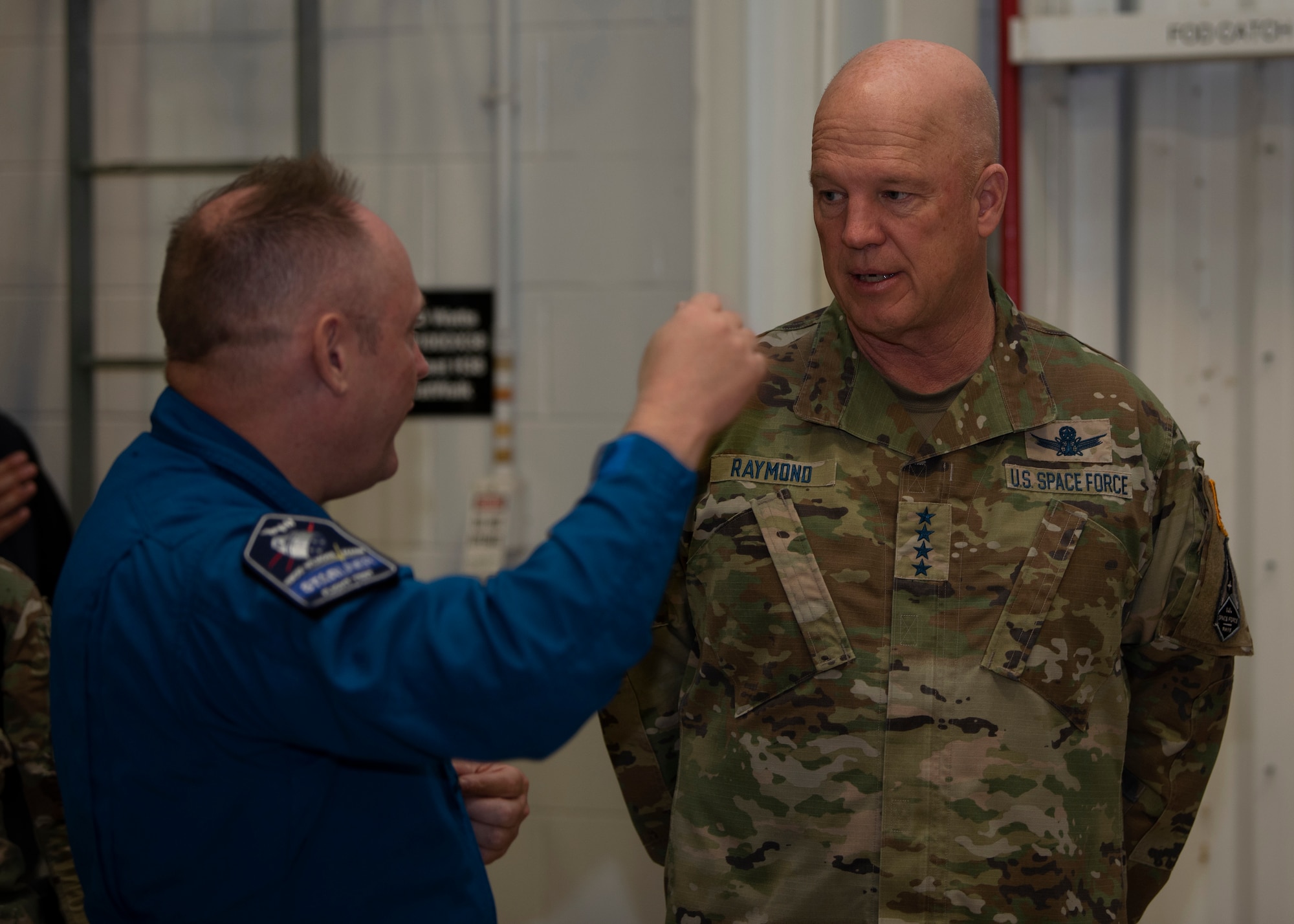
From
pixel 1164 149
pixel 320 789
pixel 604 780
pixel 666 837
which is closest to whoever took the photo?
pixel 320 789

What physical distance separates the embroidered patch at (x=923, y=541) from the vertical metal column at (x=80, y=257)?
188 centimetres

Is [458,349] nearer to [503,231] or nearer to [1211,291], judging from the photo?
[503,231]

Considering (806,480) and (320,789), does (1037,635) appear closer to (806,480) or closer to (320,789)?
(806,480)

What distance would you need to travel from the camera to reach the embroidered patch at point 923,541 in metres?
1.37

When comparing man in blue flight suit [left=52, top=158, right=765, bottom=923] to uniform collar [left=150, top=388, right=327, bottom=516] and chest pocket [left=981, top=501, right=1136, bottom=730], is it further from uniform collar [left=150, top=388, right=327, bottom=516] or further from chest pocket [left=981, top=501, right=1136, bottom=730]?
chest pocket [left=981, top=501, right=1136, bottom=730]

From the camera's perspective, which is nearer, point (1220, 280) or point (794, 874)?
point (794, 874)

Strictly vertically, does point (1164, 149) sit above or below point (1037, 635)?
above

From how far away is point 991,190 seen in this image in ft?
4.63

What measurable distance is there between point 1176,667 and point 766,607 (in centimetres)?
58

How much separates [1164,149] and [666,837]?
156cm

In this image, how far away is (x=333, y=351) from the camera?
0.96 metres

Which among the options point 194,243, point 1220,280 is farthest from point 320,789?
point 1220,280

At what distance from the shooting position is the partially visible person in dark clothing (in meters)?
2.16

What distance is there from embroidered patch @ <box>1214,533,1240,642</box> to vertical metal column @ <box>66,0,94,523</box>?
2.21 metres
